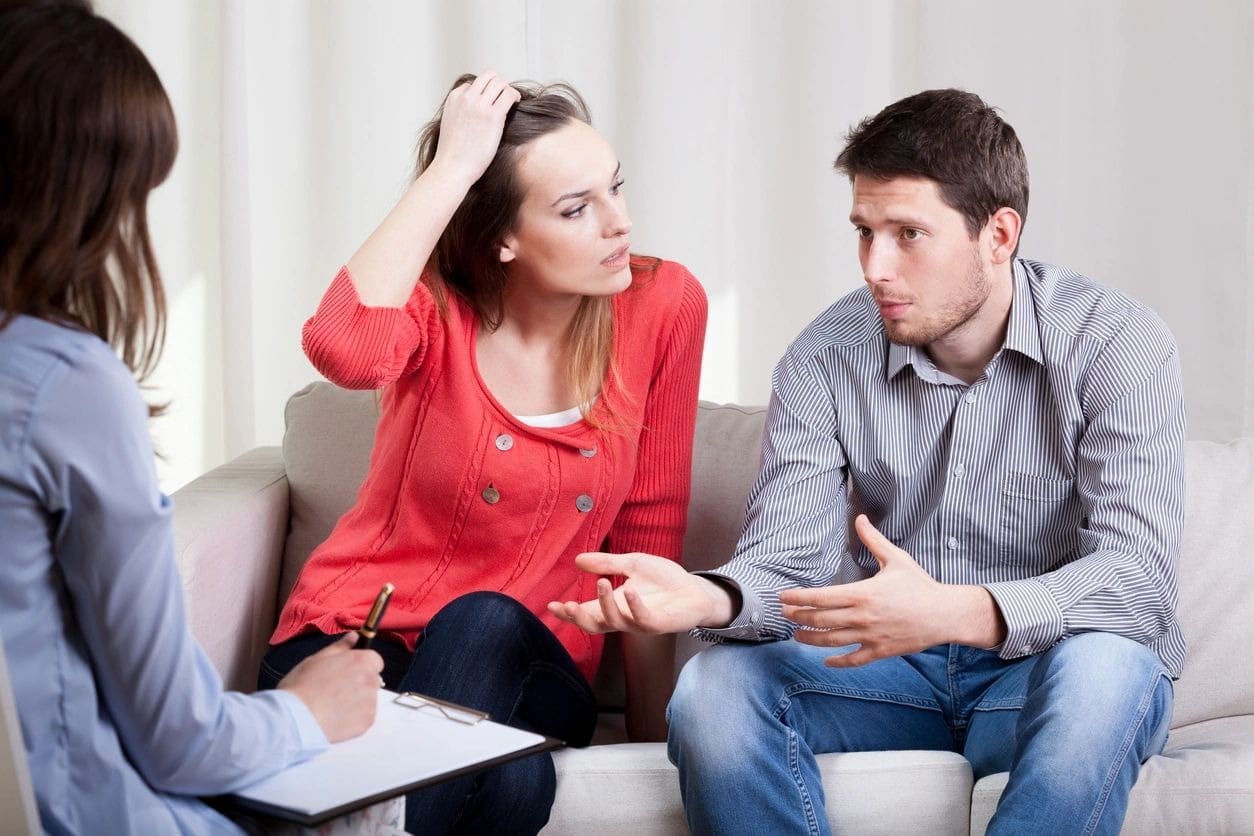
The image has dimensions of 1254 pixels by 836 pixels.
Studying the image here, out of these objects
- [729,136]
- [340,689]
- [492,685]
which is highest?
[729,136]

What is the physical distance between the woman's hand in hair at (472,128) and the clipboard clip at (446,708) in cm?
83

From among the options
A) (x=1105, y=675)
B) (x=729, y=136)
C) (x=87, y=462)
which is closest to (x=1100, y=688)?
(x=1105, y=675)

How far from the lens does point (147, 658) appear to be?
93cm

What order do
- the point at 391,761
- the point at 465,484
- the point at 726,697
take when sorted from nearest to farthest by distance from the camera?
the point at 391,761 < the point at 726,697 < the point at 465,484

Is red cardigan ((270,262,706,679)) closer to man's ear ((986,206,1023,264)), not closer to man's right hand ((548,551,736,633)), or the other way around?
man's right hand ((548,551,736,633))

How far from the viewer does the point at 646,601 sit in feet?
5.16

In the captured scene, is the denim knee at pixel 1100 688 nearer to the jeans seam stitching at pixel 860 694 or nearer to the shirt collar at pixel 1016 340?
the jeans seam stitching at pixel 860 694

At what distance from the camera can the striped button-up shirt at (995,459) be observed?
5.46ft

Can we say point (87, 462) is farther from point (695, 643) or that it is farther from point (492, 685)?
point (695, 643)

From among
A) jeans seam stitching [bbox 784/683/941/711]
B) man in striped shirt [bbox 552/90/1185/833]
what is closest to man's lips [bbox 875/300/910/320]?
man in striped shirt [bbox 552/90/1185/833]

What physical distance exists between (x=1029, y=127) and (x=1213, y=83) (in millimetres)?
368

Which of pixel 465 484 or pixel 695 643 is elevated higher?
pixel 465 484

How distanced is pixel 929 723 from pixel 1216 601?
50cm

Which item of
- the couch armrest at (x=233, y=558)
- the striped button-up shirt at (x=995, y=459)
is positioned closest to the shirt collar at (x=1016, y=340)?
the striped button-up shirt at (x=995, y=459)
